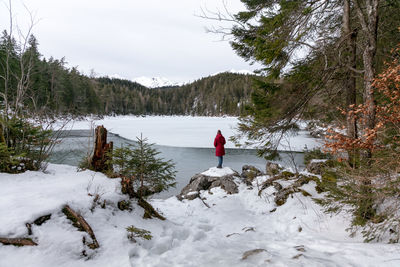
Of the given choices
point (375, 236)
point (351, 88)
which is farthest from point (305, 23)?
point (375, 236)

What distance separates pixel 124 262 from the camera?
7.83 ft

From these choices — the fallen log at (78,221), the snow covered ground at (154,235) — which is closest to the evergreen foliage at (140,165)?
the snow covered ground at (154,235)

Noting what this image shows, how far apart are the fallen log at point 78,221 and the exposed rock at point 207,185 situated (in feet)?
14.7

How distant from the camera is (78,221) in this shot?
267cm

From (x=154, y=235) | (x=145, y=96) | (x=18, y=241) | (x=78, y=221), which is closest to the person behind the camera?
(x=18, y=241)

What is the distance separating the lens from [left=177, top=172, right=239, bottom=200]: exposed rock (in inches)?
281

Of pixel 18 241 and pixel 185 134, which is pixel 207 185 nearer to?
pixel 18 241

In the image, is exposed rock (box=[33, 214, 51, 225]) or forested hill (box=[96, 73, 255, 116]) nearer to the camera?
exposed rock (box=[33, 214, 51, 225])

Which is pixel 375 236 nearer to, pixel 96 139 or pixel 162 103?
pixel 96 139

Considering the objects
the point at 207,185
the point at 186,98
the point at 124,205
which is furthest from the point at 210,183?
the point at 186,98

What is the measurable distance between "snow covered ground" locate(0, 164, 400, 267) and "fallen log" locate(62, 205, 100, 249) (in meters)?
0.06

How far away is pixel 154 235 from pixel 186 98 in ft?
458

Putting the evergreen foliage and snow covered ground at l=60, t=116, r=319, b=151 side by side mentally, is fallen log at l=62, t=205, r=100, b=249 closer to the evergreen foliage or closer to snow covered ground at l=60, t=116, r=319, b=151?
the evergreen foliage

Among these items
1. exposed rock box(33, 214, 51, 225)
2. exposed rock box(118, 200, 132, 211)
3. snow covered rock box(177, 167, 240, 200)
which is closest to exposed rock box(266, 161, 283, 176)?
snow covered rock box(177, 167, 240, 200)
